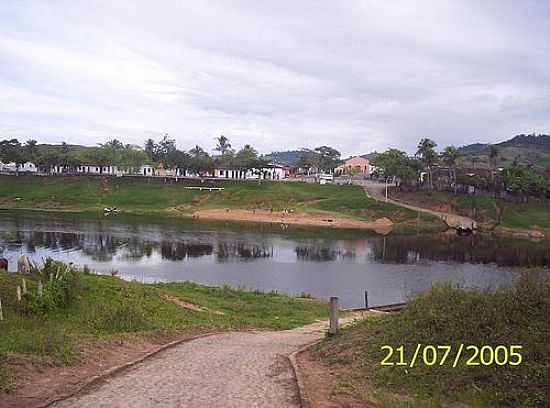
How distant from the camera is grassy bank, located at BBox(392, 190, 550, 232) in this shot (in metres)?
83.8

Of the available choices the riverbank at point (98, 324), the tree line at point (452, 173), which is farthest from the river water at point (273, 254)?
the tree line at point (452, 173)

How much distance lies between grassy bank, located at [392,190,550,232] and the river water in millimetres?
12356

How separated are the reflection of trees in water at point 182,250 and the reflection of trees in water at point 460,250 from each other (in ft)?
51.8

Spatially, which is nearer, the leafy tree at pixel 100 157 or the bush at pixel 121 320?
the bush at pixel 121 320

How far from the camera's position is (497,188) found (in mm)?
96062

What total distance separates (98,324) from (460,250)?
5100cm

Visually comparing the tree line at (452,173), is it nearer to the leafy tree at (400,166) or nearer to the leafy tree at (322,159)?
the leafy tree at (400,166)

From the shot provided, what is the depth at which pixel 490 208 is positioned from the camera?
8844 cm

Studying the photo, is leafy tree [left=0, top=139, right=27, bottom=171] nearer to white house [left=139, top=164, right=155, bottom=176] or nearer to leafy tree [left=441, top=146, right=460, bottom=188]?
white house [left=139, top=164, right=155, bottom=176]

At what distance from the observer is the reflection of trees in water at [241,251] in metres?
49.8

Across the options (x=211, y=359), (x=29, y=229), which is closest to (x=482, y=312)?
(x=211, y=359)

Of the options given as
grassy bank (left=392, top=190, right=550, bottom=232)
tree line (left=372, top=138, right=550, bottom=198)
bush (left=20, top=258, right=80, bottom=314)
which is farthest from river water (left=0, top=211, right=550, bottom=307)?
tree line (left=372, top=138, right=550, bottom=198)

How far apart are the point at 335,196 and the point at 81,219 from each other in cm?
4269

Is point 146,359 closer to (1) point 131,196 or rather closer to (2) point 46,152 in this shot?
(1) point 131,196
